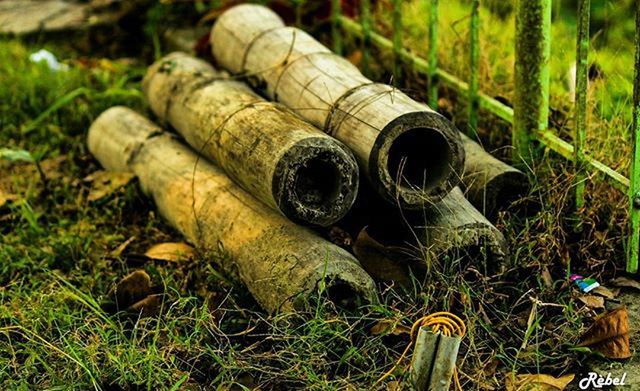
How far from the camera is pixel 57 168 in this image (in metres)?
4.96

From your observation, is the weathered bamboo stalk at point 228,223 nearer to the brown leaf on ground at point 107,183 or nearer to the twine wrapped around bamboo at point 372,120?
the brown leaf on ground at point 107,183

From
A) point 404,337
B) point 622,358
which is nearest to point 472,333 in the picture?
point 404,337

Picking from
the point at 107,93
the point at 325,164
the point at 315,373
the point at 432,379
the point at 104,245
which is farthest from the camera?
the point at 107,93

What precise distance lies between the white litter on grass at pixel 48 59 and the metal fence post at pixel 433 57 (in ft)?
7.31

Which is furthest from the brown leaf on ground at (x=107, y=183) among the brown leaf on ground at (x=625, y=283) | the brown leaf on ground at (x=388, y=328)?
the brown leaf on ground at (x=625, y=283)

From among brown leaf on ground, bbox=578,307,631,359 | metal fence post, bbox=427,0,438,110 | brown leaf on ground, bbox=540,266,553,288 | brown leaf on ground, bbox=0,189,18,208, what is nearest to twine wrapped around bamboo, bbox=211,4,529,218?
brown leaf on ground, bbox=540,266,553,288

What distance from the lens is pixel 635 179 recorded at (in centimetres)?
346

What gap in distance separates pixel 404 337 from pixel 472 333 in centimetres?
25

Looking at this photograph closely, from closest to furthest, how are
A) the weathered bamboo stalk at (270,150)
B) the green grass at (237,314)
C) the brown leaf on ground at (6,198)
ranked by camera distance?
the green grass at (237,314) → the weathered bamboo stalk at (270,150) → the brown leaf on ground at (6,198)

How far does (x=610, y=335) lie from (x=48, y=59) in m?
3.61

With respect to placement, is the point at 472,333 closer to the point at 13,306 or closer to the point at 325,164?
the point at 325,164

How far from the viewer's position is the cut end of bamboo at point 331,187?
3377mm

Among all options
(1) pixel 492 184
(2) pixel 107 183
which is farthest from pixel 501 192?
(2) pixel 107 183

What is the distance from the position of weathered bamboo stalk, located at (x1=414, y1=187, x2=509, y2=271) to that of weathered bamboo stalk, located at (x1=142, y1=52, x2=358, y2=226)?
1.05 feet
